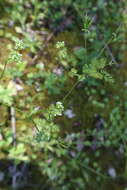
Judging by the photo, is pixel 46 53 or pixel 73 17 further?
pixel 73 17

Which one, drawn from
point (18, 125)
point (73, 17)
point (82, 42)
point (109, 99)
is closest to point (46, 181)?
point (18, 125)

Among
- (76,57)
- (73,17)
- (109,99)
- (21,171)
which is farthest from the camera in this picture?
(73,17)

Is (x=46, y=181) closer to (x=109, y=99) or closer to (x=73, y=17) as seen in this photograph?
(x=109, y=99)

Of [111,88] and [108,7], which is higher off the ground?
[108,7]

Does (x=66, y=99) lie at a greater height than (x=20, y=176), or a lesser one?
greater

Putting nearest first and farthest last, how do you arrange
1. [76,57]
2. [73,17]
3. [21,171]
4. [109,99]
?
[21,171], [76,57], [109,99], [73,17]

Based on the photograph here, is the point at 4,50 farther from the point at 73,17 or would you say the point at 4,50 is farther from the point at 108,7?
the point at 108,7

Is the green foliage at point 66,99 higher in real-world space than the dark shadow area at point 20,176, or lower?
higher

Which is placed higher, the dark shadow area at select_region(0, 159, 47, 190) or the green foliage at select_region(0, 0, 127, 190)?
the green foliage at select_region(0, 0, 127, 190)

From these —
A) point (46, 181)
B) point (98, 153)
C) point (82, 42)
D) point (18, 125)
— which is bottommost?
point (46, 181)

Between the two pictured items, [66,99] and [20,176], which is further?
[20,176]
